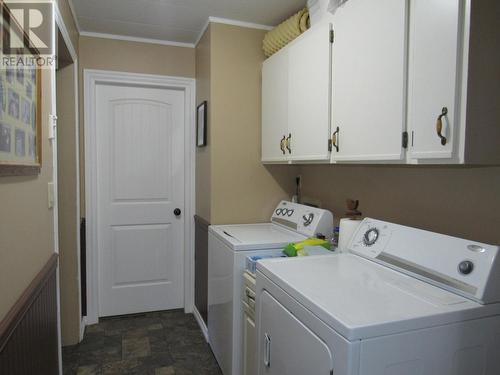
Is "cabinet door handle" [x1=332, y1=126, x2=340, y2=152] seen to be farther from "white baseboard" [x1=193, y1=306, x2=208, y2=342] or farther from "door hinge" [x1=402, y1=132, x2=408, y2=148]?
"white baseboard" [x1=193, y1=306, x2=208, y2=342]

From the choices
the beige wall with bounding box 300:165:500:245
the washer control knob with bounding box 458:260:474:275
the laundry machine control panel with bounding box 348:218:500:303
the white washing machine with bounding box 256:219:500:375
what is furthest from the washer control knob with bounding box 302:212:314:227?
the washer control knob with bounding box 458:260:474:275

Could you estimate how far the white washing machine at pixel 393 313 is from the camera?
3.22ft

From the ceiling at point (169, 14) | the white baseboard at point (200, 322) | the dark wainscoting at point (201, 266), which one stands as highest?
the ceiling at point (169, 14)

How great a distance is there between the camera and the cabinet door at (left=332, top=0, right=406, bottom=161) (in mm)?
1341

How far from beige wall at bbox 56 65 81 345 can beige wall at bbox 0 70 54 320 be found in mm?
835

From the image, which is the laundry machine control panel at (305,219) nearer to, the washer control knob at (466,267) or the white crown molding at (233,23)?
the washer control knob at (466,267)

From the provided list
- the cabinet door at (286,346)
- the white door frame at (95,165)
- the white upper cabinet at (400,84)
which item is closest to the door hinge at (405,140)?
the white upper cabinet at (400,84)

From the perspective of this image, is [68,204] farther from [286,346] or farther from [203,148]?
[286,346]

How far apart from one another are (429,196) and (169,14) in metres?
2.03

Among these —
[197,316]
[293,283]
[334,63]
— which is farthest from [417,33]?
[197,316]

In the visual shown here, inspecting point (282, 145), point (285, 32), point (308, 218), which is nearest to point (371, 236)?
point (308, 218)

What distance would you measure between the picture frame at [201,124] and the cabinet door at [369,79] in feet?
3.97

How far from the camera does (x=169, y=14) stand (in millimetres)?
2434

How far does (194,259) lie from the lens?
3.12m
